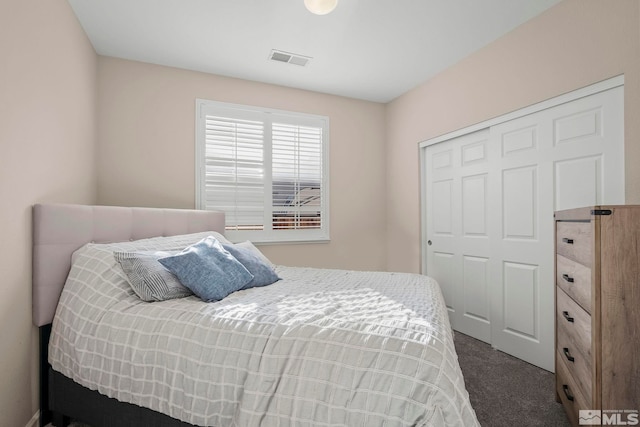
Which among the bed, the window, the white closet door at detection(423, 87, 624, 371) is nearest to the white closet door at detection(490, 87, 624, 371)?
the white closet door at detection(423, 87, 624, 371)

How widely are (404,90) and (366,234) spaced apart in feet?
5.93

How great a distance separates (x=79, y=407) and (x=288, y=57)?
296cm

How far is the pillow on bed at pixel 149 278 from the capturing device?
1.67 meters

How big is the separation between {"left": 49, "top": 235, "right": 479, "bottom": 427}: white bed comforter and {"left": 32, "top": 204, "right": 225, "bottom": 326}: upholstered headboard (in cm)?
14

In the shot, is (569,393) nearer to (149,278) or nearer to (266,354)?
(266,354)

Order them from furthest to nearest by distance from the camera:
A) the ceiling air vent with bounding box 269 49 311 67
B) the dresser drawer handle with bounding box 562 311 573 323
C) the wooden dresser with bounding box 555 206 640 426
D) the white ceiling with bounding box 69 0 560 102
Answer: the ceiling air vent with bounding box 269 49 311 67 → the white ceiling with bounding box 69 0 560 102 → the dresser drawer handle with bounding box 562 311 573 323 → the wooden dresser with bounding box 555 206 640 426

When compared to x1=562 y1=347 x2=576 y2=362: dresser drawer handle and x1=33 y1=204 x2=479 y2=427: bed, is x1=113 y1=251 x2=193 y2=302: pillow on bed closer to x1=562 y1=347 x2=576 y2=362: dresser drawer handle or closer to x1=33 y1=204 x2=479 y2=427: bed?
x1=33 y1=204 x2=479 y2=427: bed

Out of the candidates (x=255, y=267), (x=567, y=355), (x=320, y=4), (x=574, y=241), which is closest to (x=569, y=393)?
(x=567, y=355)

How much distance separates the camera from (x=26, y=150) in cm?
167

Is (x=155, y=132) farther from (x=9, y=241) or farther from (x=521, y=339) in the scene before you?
(x=521, y=339)

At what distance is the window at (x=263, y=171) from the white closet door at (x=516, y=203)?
137 cm

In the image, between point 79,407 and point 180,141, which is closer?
point 79,407

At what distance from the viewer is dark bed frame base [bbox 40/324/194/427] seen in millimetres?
1419

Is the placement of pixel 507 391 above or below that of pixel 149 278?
below
